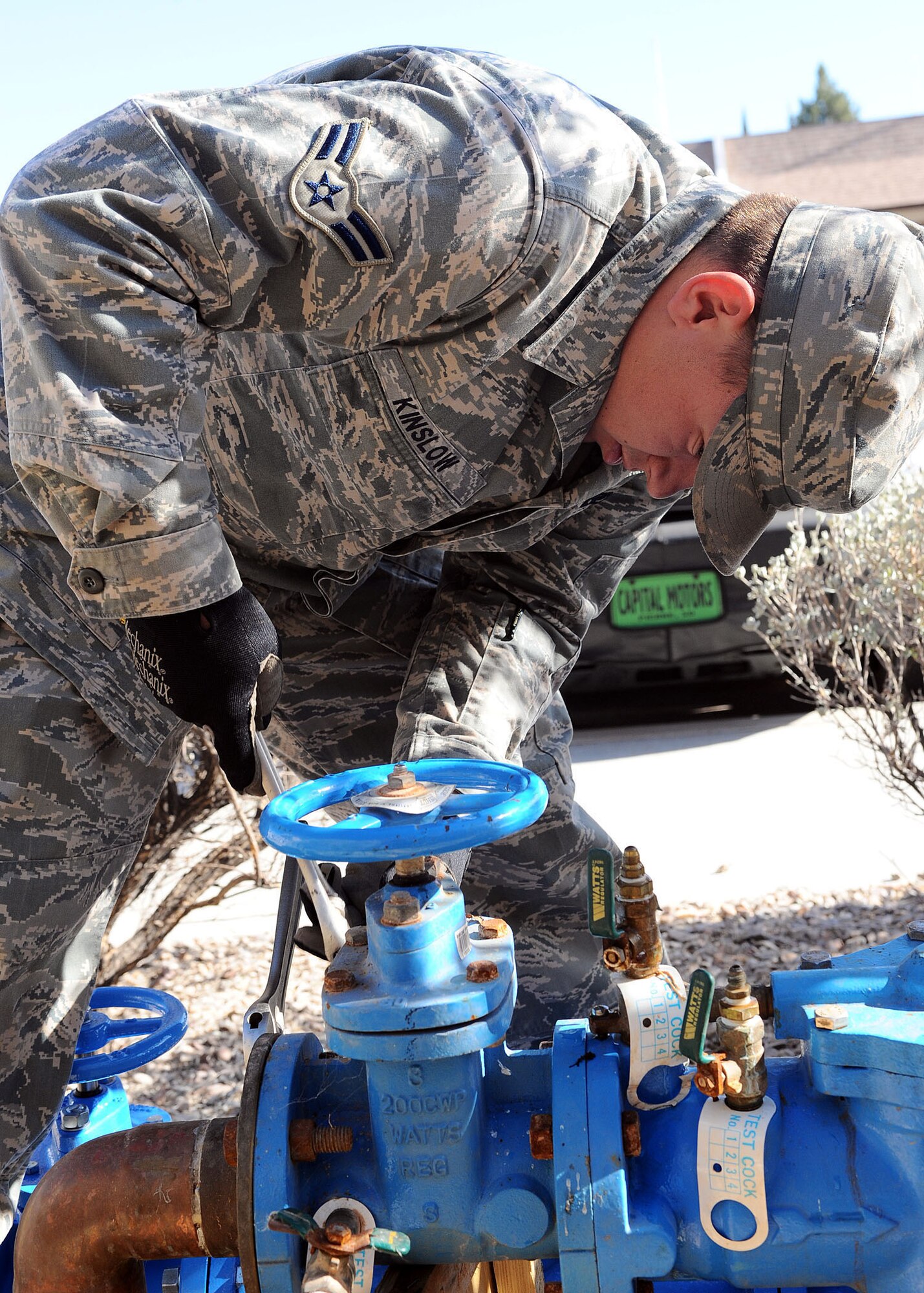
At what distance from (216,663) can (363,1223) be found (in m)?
0.71

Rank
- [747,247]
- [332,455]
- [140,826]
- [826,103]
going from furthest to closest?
[826,103]
[140,826]
[332,455]
[747,247]

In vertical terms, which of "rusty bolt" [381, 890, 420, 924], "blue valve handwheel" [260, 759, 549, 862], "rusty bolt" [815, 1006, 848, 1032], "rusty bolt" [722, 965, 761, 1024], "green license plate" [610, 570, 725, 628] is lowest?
"green license plate" [610, 570, 725, 628]

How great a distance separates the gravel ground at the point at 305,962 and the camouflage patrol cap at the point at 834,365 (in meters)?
1.90

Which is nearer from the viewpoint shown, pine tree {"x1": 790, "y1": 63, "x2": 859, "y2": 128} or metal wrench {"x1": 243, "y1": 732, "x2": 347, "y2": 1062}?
metal wrench {"x1": 243, "y1": 732, "x2": 347, "y2": 1062}

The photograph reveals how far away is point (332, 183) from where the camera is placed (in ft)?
4.86

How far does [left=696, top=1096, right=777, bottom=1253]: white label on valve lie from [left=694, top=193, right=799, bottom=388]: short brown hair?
0.92 metres

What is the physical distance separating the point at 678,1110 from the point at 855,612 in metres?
2.75

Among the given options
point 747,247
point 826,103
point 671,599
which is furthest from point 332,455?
point 826,103

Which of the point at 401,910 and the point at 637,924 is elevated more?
the point at 401,910

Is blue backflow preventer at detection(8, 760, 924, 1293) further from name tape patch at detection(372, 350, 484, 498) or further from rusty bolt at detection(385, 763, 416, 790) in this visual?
name tape patch at detection(372, 350, 484, 498)

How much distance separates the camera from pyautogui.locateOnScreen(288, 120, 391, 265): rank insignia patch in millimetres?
1478

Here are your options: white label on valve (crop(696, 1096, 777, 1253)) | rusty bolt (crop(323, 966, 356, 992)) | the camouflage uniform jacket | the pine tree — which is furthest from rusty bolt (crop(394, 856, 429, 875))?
the pine tree

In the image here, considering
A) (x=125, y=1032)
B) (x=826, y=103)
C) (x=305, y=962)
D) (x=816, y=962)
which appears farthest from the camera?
(x=826, y=103)

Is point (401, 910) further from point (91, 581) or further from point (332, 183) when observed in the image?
point (332, 183)
